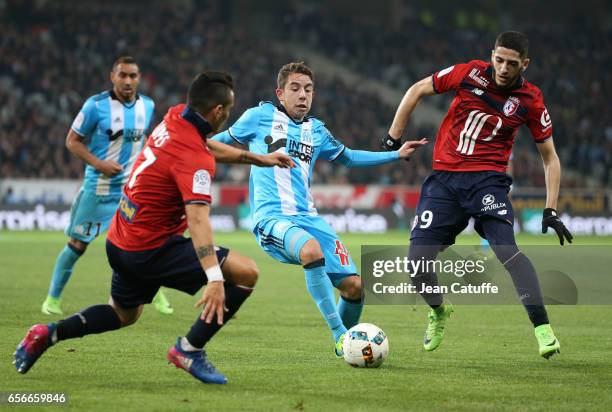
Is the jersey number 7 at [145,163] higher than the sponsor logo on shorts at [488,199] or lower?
higher

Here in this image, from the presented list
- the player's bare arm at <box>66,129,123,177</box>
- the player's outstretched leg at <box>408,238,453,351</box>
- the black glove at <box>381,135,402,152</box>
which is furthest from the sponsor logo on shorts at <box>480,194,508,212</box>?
the player's bare arm at <box>66,129,123,177</box>

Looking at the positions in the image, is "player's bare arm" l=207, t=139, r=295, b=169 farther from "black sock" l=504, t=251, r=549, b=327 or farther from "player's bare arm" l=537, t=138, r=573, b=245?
"player's bare arm" l=537, t=138, r=573, b=245

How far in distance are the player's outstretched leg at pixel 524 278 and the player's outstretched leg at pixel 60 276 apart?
462cm

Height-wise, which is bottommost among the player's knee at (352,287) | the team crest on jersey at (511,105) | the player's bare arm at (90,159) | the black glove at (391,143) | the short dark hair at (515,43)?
the player's knee at (352,287)

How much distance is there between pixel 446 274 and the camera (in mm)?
8445

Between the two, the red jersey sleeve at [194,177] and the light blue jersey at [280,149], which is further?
the light blue jersey at [280,149]

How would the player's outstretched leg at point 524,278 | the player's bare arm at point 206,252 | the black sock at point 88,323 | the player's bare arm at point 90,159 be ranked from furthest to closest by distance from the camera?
1. the player's bare arm at point 90,159
2. the player's outstretched leg at point 524,278
3. the black sock at point 88,323
4. the player's bare arm at point 206,252

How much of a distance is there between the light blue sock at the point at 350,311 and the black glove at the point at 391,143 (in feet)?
4.17

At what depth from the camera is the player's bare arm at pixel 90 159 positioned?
1024 centimetres

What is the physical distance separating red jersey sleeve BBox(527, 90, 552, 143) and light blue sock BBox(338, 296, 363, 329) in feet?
6.30

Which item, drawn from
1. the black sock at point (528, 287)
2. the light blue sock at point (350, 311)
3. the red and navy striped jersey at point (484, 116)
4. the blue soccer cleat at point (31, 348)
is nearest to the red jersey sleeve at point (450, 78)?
the red and navy striped jersey at point (484, 116)

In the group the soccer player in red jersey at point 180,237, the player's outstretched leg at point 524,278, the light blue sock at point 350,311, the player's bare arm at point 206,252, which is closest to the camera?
the player's bare arm at point 206,252

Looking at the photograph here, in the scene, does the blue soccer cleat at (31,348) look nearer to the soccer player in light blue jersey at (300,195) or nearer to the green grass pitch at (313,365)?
the green grass pitch at (313,365)

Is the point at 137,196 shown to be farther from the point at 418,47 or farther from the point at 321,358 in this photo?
the point at 418,47
